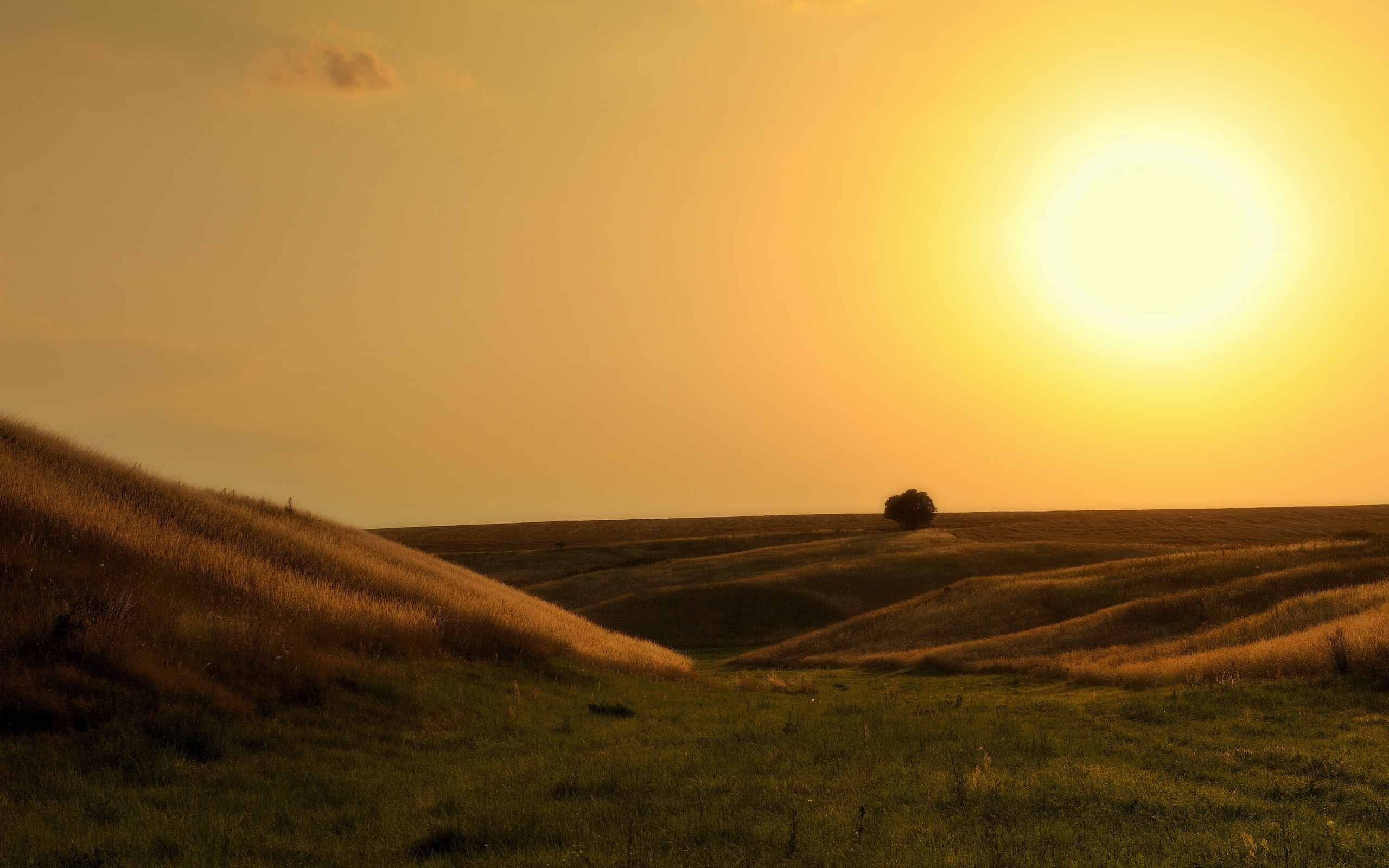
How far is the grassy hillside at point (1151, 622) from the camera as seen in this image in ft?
76.0

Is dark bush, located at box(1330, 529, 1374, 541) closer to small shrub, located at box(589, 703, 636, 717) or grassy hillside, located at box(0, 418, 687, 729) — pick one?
grassy hillside, located at box(0, 418, 687, 729)

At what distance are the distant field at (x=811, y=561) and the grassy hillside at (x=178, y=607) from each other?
23.2m

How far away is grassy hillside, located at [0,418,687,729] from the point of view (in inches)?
520

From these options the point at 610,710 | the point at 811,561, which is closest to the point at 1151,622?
the point at 610,710

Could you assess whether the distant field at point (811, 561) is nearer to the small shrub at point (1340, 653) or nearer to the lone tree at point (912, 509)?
the lone tree at point (912, 509)

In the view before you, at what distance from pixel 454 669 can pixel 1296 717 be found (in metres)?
15.6

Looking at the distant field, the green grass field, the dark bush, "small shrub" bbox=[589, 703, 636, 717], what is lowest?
the distant field

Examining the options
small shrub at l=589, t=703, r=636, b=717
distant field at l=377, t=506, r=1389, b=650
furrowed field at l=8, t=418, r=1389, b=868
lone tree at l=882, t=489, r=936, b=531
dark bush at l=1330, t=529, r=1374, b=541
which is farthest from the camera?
lone tree at l=882, t=489, r=936, b=531

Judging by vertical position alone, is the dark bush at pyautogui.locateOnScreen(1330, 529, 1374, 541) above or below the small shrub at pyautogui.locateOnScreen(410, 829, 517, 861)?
above

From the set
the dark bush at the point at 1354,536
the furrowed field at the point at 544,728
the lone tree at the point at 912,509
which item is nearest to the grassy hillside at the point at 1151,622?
the furrowed field at the point at 544,728

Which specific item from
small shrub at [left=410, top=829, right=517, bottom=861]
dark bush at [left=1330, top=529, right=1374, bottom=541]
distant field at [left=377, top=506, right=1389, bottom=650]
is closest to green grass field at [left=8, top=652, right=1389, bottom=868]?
small shrub at [left=410, top=829, right=517, bottom=861]

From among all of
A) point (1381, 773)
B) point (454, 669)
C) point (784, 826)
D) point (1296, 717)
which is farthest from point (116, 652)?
point (1296, 717)

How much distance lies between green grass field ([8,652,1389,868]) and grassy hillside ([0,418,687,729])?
900mm

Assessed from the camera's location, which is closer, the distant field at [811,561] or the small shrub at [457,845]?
the small shrub at [457,845]
